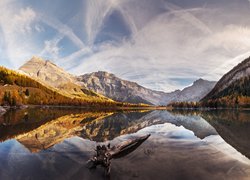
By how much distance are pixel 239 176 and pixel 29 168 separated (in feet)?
59.4

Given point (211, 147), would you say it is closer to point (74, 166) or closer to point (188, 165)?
point (188, 165)

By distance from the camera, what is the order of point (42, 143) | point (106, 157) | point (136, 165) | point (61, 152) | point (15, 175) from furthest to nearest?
1. point (42, 143)
2. point (61, 152)
3. point (136, 165)
4. point (106, 157)
5. point (15, 175)

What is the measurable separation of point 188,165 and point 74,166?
10997mm

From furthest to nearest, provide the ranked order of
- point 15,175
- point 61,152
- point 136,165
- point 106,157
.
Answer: point 61,152
point 136,165
point 106,157
point 15,175

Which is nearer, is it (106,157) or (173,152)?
(106,157)

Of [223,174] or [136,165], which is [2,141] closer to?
[136,165]

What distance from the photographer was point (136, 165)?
2103 centimetres

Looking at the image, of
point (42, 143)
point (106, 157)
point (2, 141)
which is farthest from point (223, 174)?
point (2, 141)

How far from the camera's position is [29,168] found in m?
19.5

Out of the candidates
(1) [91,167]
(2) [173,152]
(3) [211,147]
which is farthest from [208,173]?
(3) [211,147]

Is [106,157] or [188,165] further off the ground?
[106,157]

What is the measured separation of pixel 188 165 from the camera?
21672mm

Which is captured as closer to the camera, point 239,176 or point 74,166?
point 239,176

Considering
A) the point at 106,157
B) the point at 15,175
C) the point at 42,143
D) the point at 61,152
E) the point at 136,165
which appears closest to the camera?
the point at 15,175
